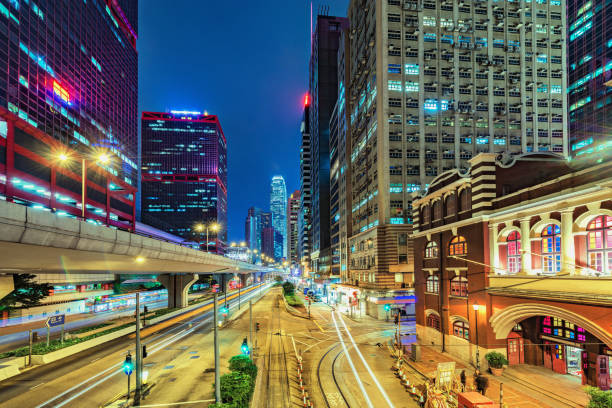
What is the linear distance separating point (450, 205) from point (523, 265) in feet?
31.4

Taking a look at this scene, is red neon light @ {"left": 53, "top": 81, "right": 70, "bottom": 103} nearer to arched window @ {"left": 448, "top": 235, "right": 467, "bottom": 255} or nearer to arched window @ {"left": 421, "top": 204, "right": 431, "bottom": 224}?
arched window @ {"left": 421, "top": 204, "right": 431, "bottom": 224}

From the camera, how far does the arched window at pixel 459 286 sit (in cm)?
2915

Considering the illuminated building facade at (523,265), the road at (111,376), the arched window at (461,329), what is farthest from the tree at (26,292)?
the arched window at (461,329)

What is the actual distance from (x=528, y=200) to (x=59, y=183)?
263 feet

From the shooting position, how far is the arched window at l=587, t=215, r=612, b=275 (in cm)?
1855

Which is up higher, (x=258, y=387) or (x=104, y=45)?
(x=104, y=45)

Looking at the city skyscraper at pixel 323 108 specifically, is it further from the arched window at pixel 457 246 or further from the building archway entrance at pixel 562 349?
the building archway entrance at pixel 562 349

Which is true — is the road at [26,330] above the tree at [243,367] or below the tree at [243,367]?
below

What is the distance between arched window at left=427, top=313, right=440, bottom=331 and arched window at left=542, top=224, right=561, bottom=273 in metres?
13.0

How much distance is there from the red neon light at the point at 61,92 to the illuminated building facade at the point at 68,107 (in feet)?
1.00

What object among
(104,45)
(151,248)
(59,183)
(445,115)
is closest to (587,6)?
(445,115)

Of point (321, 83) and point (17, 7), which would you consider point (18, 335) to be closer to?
point (17, 7)

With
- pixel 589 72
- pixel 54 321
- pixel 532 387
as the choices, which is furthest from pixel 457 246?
pixel 589 72

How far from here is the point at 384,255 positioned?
2147 inches
